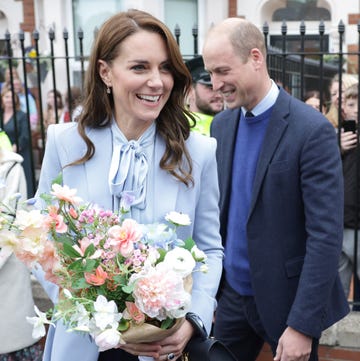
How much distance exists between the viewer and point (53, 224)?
5.80 ft

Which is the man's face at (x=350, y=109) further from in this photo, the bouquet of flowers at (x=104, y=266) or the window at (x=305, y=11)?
the window at (x=305, y=11)

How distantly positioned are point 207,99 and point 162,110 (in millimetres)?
2354

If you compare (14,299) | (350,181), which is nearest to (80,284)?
(14,299)

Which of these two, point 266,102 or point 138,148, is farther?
point 266,102

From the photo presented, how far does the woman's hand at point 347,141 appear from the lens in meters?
4.23

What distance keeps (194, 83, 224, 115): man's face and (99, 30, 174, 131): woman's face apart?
2.45m

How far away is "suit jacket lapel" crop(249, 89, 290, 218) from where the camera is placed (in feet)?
8.94

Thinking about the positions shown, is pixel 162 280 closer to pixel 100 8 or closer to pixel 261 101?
pixel 261 101

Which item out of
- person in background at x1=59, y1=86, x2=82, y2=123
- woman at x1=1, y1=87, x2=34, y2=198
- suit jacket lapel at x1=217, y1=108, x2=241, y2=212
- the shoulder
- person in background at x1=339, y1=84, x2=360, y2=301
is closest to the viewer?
the shoulder

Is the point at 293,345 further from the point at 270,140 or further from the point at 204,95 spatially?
the point at 204,95

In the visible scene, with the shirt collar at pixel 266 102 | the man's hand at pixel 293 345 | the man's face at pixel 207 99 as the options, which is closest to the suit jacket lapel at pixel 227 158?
the shirt collar at pixel 266 102

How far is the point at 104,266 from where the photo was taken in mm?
1762

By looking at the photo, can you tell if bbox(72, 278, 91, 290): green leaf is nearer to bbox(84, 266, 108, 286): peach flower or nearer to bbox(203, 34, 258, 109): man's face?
bbox(84, 266, 108, 286): peach flower

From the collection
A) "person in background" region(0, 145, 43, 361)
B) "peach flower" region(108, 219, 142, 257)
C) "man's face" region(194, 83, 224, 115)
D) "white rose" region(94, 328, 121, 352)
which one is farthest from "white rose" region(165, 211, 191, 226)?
"man's face" region(194, 83, 224, 115)
